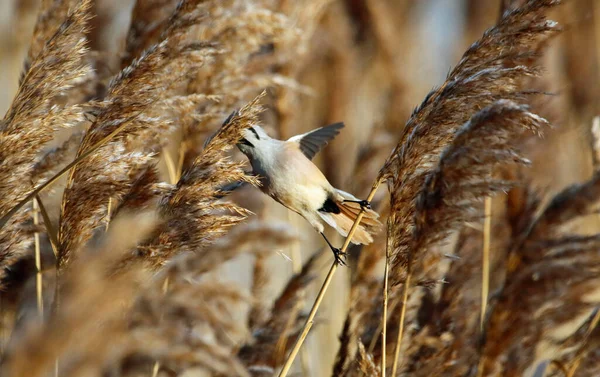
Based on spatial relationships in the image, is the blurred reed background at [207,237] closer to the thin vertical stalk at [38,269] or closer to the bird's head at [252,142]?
the thin vertical stalk at [38,269]

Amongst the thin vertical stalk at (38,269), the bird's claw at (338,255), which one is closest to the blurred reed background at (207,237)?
the thin vertical stalk at (38,269)

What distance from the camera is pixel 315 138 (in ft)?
6.56

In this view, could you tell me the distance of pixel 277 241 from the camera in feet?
7.02

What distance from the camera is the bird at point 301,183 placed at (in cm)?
181

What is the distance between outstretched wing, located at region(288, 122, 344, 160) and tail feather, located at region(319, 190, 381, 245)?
0.16 metres

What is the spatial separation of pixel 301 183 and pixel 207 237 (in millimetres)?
477

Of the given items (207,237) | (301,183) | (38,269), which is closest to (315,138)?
(301,183)

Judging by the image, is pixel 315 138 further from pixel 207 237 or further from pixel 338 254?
pixel 207 237

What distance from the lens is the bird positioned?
1812 mm

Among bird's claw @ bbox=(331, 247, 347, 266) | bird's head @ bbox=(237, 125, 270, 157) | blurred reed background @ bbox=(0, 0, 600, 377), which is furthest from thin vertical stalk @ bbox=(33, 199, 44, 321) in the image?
bird's claw @ bbox=(331, 247, 347, 266)

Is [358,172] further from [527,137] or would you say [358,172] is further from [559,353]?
[559,353]

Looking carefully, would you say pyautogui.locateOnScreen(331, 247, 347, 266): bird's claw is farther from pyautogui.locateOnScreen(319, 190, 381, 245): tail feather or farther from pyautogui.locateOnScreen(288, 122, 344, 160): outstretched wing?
pyautogui.locateOnScreen(288, 122, 344, 160): outstretched wing

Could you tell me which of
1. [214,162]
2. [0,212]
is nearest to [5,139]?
[0,212]

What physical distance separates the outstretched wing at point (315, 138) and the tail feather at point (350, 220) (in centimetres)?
16
